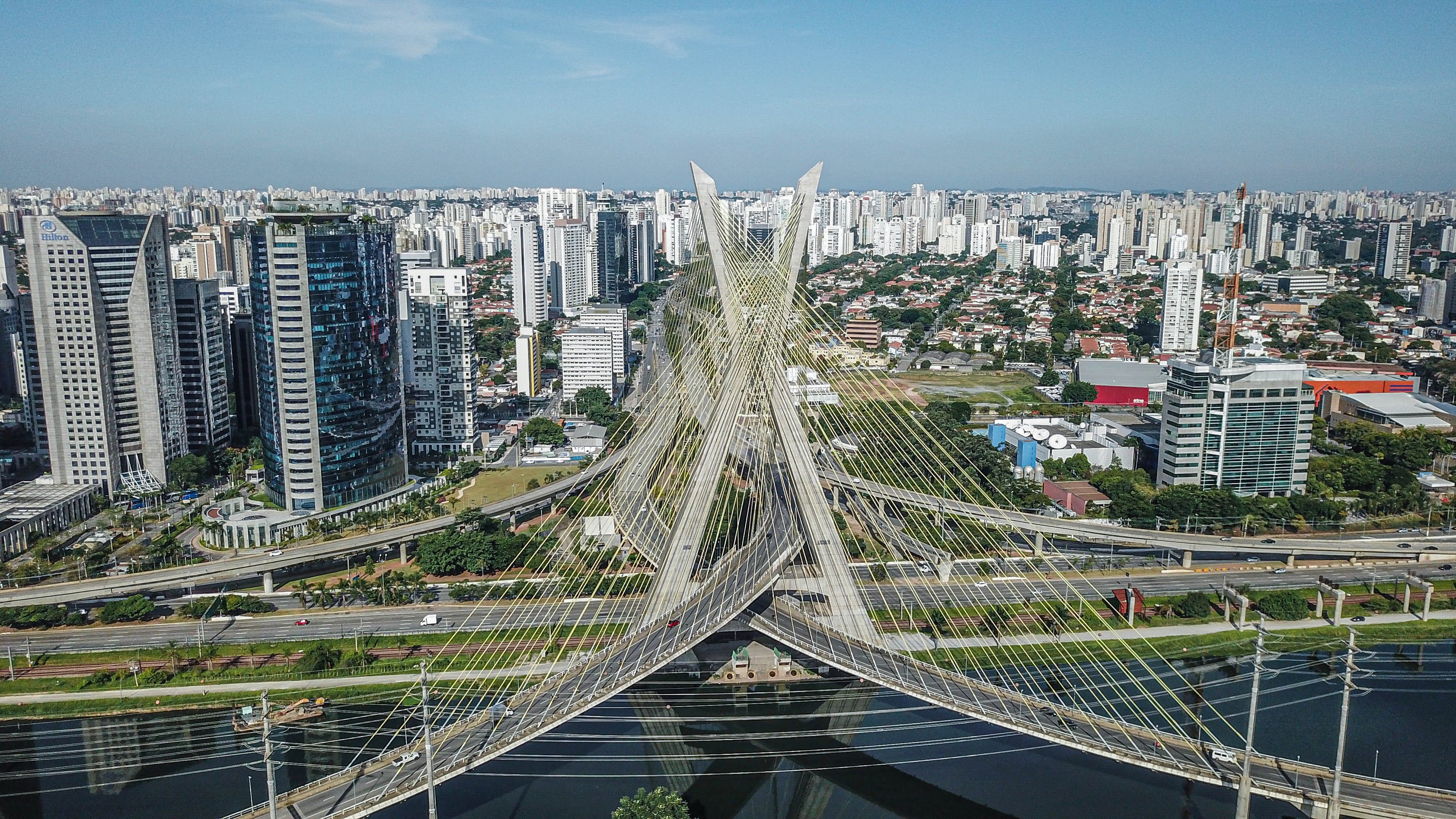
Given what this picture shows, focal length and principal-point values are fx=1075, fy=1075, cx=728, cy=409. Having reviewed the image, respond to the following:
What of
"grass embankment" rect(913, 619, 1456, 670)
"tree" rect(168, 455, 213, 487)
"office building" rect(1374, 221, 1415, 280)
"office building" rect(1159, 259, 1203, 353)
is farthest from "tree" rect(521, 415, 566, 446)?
"office building" rect(1374, 221, 1415, 280)

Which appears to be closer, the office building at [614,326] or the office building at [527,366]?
the office building at [614,326]

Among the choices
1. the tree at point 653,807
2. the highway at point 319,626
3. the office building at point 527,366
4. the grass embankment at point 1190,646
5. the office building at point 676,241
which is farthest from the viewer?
the office building at point 676,241

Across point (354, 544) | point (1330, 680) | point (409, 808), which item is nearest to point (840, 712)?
point (409, 808)

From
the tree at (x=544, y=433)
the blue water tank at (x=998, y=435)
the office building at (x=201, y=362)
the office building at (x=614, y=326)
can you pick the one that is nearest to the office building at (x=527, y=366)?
the office building at (x=614, y=326)

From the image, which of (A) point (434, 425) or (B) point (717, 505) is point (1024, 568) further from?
(A) point (434, 425)

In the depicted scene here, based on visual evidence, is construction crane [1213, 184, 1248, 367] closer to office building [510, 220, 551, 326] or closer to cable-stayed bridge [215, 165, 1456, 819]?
cable-stayed bridge [215, 165, 1456, 819]

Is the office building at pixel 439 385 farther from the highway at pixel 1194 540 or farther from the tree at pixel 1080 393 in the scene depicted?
the tree at pixel 1080 393

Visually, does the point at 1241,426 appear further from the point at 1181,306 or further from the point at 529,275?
the point at 529,275
